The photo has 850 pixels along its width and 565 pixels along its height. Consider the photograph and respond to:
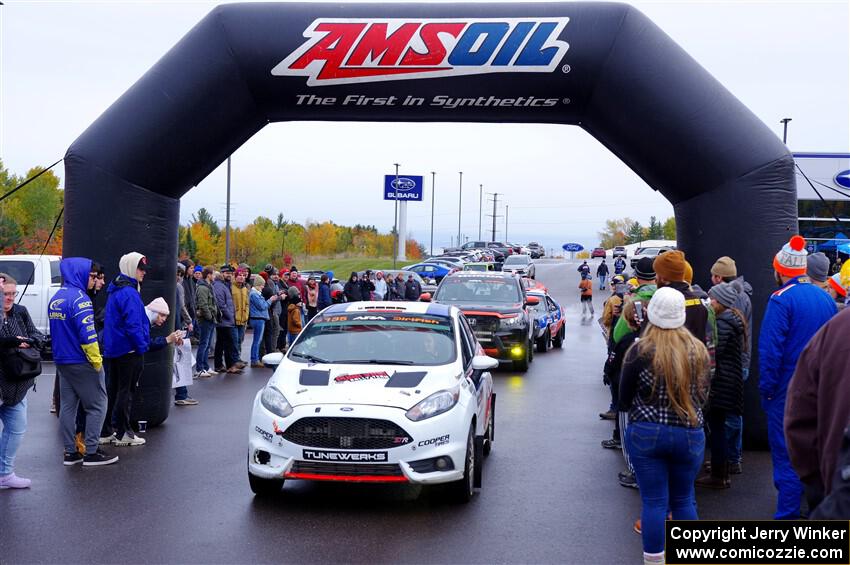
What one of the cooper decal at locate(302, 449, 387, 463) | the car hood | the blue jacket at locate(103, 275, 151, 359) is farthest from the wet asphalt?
the blue jacket at locate(103, 275, 151, 359)

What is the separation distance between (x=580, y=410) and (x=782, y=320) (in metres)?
6.16

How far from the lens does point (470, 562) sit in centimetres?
628

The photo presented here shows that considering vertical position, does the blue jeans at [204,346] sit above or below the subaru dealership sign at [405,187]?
below

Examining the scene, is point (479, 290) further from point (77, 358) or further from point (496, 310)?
point (77, 358)

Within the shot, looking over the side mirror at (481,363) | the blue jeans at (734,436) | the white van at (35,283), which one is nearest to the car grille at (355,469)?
the side mirror at (481,363)

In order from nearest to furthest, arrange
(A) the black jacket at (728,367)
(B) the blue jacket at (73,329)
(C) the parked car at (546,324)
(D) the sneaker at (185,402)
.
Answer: (A) the black jacket at (728,367)
(B) the blue jacket at (73,329)
(D) the sneaker at (185,402)
(C) the parked car at (546,324)

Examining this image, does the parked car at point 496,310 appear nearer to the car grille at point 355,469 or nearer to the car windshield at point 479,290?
the car windshield at point 479,290

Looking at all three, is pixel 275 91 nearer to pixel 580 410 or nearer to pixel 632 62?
pixel 632 62

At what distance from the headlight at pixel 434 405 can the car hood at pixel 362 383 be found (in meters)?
0.04

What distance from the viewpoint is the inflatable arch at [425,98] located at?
9969 millimetres

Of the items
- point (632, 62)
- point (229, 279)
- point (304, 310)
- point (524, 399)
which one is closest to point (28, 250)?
point (304, 310)

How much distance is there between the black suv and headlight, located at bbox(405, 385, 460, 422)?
9.69 m

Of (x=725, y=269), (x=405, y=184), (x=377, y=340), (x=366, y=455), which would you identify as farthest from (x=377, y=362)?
(x=405, y=184)

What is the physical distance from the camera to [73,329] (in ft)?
28.0
